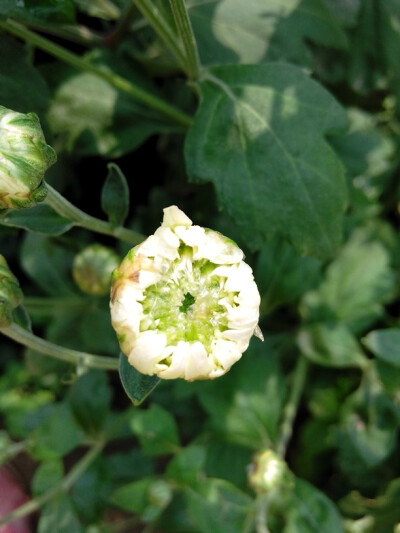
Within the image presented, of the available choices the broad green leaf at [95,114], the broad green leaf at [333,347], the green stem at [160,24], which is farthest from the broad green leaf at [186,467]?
the green stem at [160,24]

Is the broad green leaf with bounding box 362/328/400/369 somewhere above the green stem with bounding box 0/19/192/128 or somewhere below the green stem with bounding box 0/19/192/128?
below

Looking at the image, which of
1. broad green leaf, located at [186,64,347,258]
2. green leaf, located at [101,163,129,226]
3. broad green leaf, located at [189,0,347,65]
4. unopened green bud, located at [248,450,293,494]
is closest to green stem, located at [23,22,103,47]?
broad green leaf, located at [189,0,347,65]

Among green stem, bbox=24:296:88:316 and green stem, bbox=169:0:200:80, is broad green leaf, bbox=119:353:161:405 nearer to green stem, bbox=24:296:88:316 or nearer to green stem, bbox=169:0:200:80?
green stem, bbox=169:0:200:80

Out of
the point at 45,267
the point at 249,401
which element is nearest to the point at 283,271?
the point at 249,401

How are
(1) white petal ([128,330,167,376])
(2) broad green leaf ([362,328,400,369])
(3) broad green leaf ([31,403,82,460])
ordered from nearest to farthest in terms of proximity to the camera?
(1) white petal ([128,330,167,376]), (2) broad green leaf ([362,328,400,369]), (3) broad green leaf ([31,403,82,460])

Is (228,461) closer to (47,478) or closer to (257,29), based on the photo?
(47,478)

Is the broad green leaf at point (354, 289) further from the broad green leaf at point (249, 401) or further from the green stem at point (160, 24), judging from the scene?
the green stem at point (160, 24)

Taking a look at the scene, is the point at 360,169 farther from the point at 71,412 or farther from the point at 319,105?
the point at 71,412
